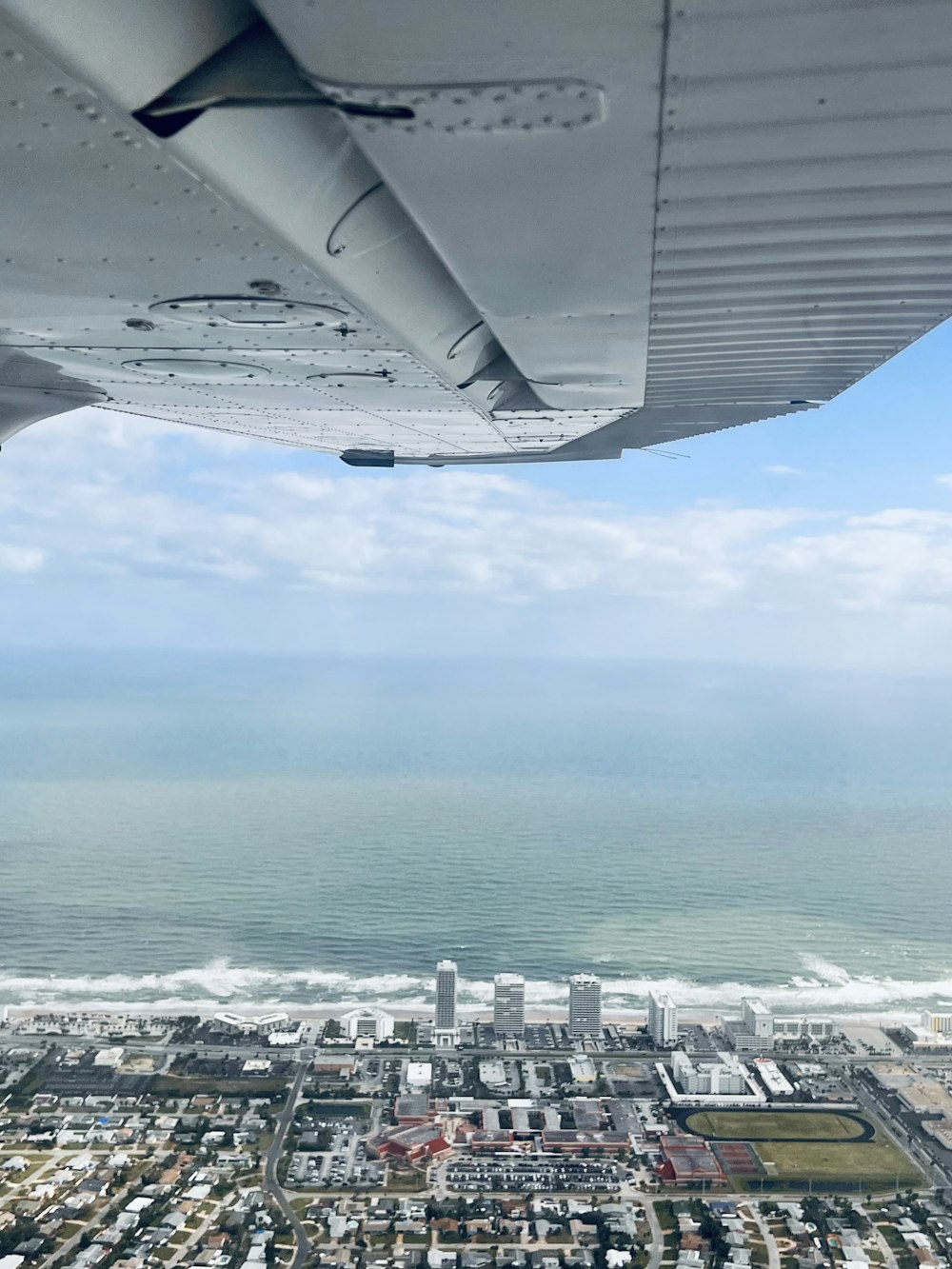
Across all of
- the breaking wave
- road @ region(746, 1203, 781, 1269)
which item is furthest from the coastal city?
the breaking wave

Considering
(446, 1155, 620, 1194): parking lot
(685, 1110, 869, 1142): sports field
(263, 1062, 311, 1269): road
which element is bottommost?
(685, 1110, 869, 1142): sports field

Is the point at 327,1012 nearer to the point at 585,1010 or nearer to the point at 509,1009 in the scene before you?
the point at 509,1009

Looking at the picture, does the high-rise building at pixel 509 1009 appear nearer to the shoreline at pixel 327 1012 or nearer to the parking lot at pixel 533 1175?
the shoreline at pixel 327 1012

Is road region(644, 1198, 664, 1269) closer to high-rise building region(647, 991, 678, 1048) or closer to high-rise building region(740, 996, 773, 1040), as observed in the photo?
high-rise building region(647, 991, 678, 1048)

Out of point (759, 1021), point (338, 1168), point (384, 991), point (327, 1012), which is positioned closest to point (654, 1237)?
point (338, 1168)

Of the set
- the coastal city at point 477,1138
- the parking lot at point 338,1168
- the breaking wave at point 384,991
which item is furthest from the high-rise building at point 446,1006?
the parking lot at point 338,1168

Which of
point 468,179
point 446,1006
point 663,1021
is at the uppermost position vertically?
point 468,179
